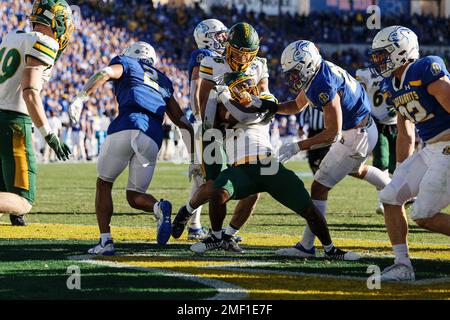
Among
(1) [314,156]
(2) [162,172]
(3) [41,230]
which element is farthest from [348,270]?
(2) [162,172]

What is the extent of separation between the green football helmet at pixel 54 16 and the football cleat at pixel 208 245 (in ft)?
6.09

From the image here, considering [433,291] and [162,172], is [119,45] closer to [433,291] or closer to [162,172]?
[162,172]

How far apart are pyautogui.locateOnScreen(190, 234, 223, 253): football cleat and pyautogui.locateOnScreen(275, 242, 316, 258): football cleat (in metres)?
0.47

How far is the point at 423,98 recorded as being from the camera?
572 cm

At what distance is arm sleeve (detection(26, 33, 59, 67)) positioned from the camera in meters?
6.27

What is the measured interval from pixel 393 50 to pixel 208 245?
7.16ft

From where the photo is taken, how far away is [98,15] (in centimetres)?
3312

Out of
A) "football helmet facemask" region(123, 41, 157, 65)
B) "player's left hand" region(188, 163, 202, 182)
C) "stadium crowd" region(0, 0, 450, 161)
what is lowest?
"player's left hand" region(188, 163, 202, 182)

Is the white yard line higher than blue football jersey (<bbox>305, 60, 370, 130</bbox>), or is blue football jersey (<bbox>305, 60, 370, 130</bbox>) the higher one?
blue football jersey (<bbox>305, 60, 370, 130</bbox>)

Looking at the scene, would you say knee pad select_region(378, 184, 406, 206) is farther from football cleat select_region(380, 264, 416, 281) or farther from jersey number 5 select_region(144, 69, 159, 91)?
jersey number 5 select_region(144, 69, 159, 91)

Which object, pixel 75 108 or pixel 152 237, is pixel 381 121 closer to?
pixel 152 237

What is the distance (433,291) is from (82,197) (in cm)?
808

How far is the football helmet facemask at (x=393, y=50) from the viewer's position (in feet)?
19.3

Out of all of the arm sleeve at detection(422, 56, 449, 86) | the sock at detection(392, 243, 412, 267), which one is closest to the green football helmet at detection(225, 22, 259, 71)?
the arm sleeve at detection(422, 56, 449, 86)
